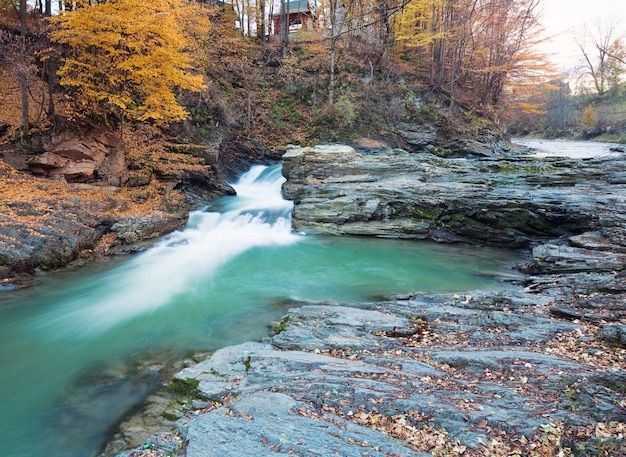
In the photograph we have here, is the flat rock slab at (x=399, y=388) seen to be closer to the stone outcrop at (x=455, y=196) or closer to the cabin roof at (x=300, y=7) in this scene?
the stone outcrop at (x=455, y=196)

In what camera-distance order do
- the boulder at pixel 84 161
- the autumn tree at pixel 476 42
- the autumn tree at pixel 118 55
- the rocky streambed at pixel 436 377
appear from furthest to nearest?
the autumn tree at pixel 476 42
the boulder at pixel 84 161
the autumn tree at pixel 118 55
the rocky streambed at pixel 436 377

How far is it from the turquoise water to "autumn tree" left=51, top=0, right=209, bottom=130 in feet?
14.9

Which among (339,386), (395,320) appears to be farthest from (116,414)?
(395,320)

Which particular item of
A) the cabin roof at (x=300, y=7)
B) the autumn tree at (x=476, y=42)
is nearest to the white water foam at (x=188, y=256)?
the autumn tree at (x=476, y=42)

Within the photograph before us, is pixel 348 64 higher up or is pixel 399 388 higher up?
pixel 348 64

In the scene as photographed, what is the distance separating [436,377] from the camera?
3.95 m

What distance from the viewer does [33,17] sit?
43.8ft

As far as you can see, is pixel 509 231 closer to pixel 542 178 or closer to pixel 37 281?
pixel 542 178

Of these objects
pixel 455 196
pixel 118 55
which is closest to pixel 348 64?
pixel 455 196

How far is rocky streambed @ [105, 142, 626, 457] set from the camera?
9.89 ft

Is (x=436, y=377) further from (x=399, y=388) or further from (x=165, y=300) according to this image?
(x=165, y=300)

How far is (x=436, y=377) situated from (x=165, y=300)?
5.86 m

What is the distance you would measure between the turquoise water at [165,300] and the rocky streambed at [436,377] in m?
0.81

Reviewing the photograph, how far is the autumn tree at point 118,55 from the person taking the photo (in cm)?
988
